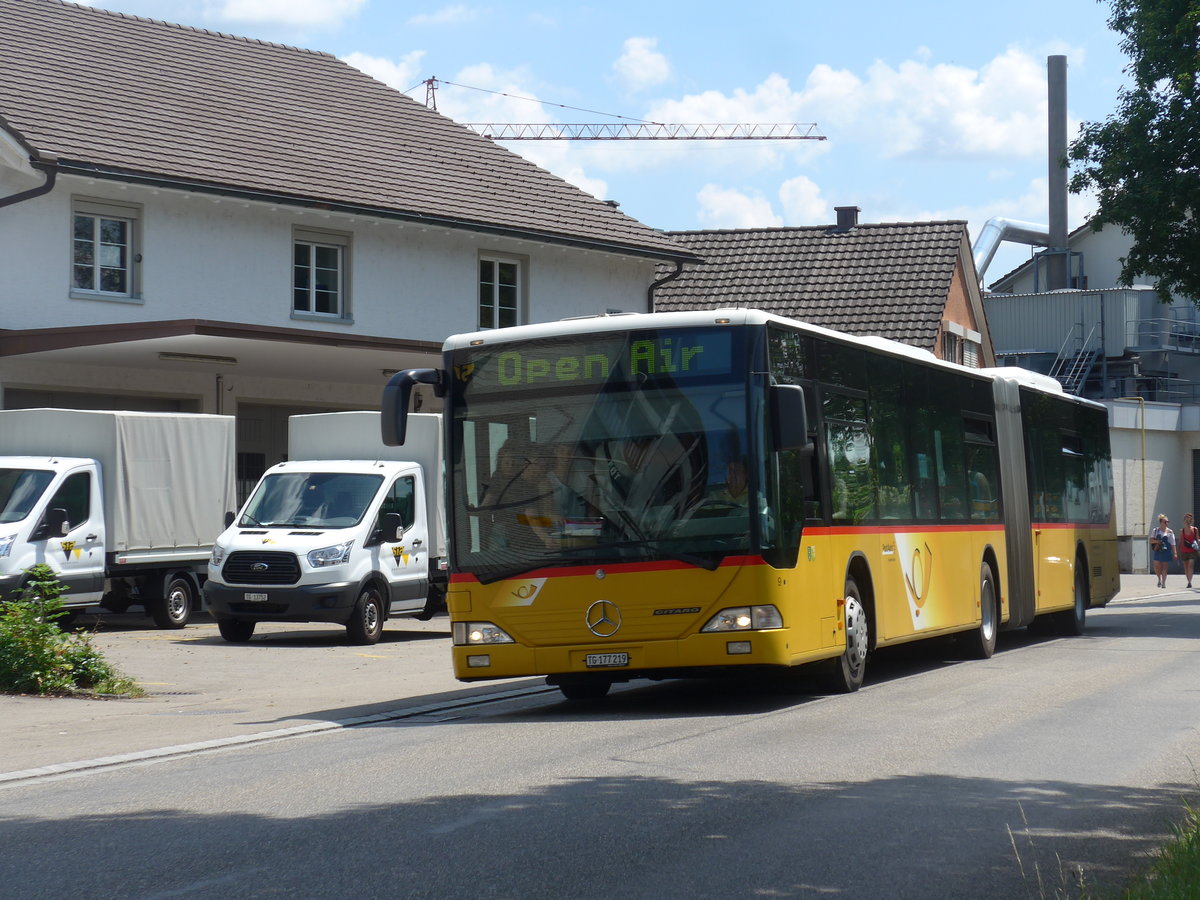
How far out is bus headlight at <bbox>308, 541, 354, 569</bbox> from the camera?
21375 millimetres

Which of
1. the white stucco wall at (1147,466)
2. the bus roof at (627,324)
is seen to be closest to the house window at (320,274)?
the bus roof at (627,324)

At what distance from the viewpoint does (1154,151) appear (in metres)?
25.6

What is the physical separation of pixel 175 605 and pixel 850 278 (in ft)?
75.4

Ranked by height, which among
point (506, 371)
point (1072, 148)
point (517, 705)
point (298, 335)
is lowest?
point (517, 705)

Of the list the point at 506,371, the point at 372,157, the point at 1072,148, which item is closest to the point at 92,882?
the point at 506,371

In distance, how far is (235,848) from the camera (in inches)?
292

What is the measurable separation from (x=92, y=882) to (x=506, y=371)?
6.76m

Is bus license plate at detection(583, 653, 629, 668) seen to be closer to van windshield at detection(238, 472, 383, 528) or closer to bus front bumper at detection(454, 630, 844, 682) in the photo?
bus front bumper at detection(454, 630, 844, 682)

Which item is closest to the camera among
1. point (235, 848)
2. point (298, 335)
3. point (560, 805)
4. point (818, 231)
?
point (235, 848)

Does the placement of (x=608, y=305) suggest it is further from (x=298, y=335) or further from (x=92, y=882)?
(x=92, y=882)

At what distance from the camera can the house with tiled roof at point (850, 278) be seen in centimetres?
4116

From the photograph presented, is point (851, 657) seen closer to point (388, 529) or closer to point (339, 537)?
point (339, 537)

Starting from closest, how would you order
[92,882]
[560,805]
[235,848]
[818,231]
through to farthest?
1. [92,882]
2. [235,848]
3. [560,805]
4. [818,231]

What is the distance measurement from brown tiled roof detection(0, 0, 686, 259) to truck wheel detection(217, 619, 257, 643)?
8.53 m
